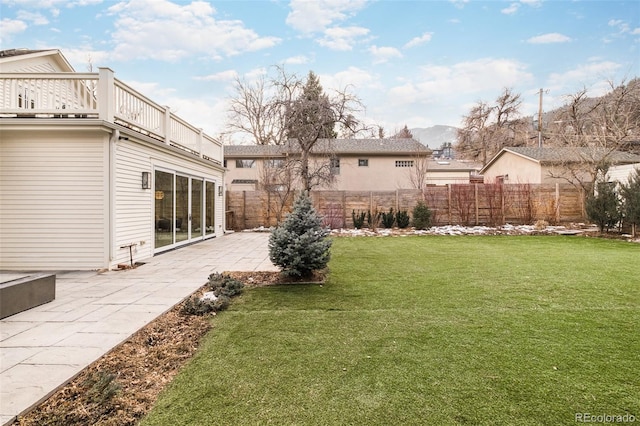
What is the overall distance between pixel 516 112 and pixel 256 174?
2298 cm

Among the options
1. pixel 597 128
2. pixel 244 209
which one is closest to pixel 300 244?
pixel 244 209

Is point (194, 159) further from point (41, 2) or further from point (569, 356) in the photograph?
point (569, 356)

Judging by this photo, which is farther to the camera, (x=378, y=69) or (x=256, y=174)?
→ (x=256, y=174)

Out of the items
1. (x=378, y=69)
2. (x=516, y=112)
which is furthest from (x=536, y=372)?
(x=516, y=112)

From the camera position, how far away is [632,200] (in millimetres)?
10133

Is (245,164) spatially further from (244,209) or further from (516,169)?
(516,169)

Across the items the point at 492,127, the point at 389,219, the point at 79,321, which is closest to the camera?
the point at 79,321

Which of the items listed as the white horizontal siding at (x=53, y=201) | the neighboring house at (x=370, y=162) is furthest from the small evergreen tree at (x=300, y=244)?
the neighboring house at (x=370, y=162)

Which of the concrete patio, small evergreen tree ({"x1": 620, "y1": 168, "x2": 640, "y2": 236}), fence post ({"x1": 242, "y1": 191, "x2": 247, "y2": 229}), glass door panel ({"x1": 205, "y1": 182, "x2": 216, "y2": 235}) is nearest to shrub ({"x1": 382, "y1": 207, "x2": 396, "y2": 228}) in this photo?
fence post ({"x1": 242, "y1": 191, "x2": 247, "y2": 229})

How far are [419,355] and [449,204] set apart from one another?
41.1 ft

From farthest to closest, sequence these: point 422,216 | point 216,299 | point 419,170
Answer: point 419,170 → point 422,216 → point 216,299

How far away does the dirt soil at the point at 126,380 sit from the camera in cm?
188

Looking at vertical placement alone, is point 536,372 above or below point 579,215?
below

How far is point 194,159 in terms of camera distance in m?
9.59
